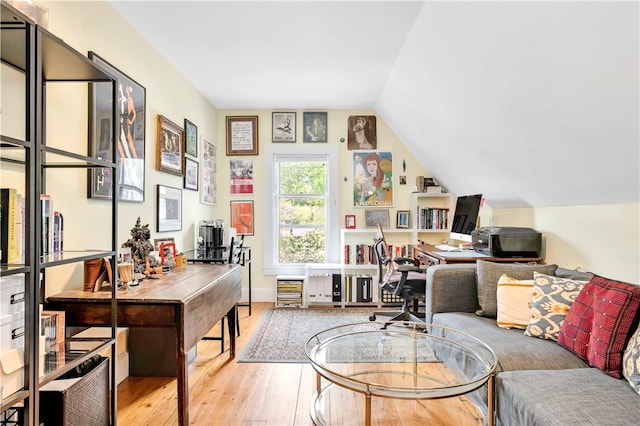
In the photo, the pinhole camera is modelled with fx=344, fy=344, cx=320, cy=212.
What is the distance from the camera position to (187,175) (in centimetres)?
330

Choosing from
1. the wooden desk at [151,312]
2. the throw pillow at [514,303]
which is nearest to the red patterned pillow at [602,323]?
the throw pillow at [514,303]

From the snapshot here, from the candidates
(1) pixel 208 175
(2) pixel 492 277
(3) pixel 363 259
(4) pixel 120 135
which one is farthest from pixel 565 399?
(1) pixel 208 175

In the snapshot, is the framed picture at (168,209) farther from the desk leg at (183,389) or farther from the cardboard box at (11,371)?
the cardboard box at (11,371)

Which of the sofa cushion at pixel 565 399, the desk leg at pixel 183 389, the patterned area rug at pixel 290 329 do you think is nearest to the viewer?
the sofa cushion at pixel 565 399

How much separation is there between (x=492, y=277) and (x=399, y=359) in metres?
0.83

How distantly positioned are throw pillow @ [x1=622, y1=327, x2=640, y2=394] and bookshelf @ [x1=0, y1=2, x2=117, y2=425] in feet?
6.83

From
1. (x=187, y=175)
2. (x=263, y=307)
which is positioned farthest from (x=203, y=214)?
(x=263, y=307)

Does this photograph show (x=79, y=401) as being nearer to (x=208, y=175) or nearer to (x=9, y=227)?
(x=9, y=227)

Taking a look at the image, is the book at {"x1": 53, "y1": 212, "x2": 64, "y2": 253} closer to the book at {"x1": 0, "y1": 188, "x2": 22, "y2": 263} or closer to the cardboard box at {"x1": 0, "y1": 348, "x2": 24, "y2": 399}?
the book at {"x1": 0, "y1": 188, "x2": 22, "y2": 263}

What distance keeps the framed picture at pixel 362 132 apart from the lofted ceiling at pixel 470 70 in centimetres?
55

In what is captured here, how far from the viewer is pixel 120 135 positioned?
2.21 meters

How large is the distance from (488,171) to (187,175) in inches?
109

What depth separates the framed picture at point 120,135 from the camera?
1954 mm

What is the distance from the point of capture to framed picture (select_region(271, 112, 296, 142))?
4230mm
